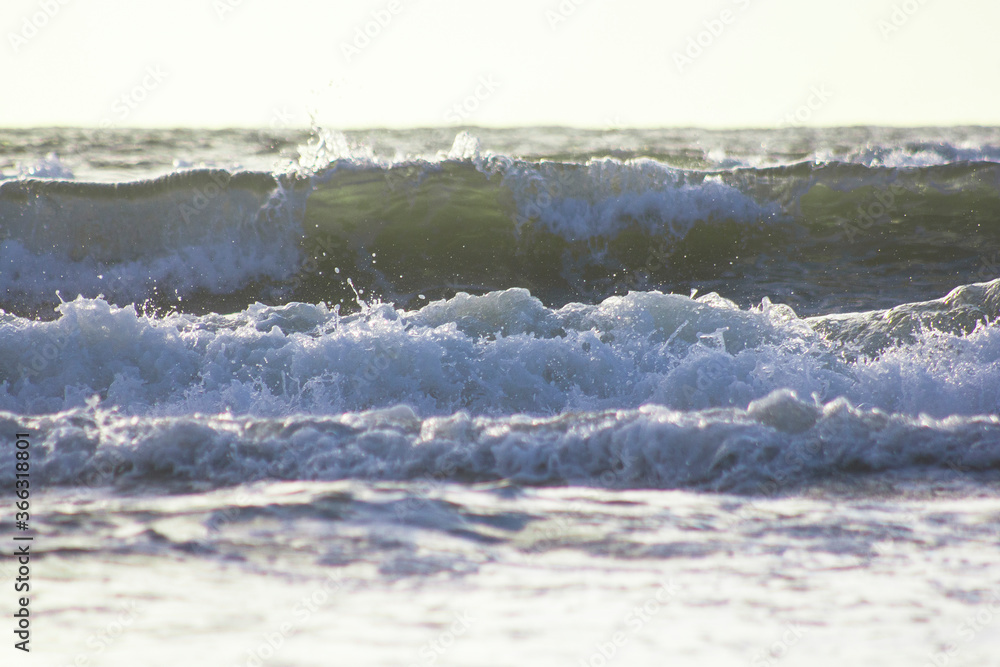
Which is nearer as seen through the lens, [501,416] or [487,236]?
[501,416]

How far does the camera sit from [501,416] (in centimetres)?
428

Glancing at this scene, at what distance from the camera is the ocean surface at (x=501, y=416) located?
240 cm

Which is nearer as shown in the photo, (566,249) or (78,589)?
(78,589)

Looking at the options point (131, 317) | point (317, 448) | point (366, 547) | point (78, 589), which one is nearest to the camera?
point (78, 589)

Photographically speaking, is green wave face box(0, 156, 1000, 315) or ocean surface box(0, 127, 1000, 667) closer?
ocean surface box(0, 127, 1000, 667)

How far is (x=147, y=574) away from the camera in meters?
2.66

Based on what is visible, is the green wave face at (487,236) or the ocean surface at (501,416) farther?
the green wave face at (487,236)

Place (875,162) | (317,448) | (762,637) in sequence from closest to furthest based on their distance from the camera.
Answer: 1. (762,637)
2. (317,448)
3. (875,162)

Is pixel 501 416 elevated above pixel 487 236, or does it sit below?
below

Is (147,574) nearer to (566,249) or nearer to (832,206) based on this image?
(566,249)

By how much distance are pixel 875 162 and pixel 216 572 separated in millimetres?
8800

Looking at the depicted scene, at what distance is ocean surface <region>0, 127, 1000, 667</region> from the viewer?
240cm

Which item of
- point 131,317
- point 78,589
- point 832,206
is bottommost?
point 78,589

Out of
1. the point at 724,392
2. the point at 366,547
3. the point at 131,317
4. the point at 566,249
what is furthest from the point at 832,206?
the point at 366,547
